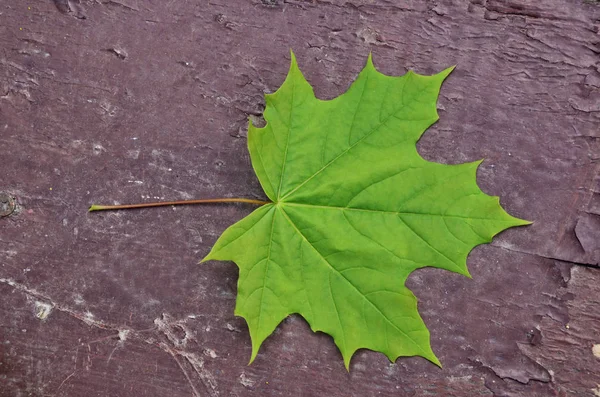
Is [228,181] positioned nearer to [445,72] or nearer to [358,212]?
[358,212]

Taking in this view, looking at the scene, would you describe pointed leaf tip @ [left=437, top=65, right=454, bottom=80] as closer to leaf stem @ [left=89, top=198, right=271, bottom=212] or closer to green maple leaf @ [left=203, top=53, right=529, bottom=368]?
green maple leaf @ [left=203, top=53, right=529, bottom=368]

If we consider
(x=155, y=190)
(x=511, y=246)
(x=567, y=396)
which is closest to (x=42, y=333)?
(x=155, y=190)

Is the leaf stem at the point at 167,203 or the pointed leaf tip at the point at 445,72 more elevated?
the pointed leaf tip at the point at 445,72

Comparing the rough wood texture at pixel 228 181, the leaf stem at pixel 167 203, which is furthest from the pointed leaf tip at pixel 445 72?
the leaf stem at pixel 167 203

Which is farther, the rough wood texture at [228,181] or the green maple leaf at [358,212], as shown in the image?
the rough wood texture at [228,181]

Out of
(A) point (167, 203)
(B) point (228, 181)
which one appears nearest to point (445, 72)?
(B) point (228, 181)

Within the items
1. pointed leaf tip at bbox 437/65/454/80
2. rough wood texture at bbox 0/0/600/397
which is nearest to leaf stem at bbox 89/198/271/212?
rough wood texture at bbox 0/0/600/397

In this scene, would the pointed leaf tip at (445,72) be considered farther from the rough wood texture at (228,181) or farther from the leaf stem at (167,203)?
the leaf stem at (167,203)
